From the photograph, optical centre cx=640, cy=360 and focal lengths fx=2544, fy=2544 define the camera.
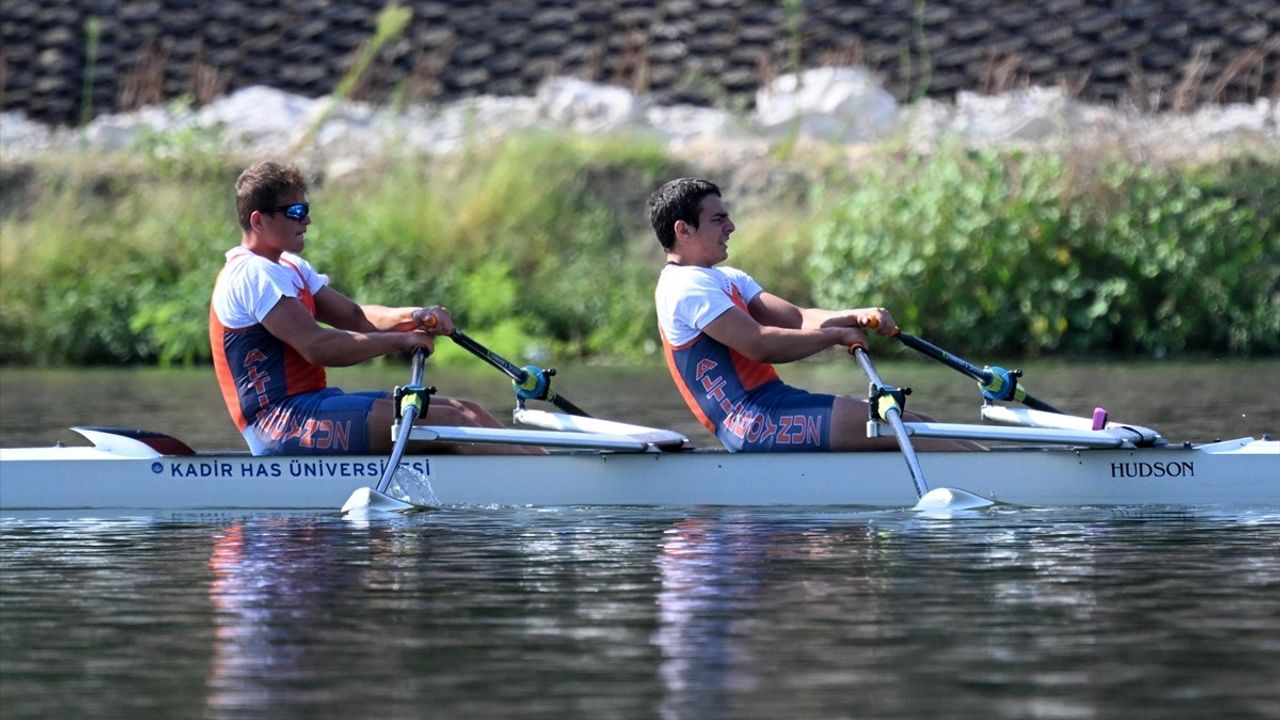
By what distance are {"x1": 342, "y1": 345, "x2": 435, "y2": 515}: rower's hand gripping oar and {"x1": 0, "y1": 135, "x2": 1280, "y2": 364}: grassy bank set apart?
38.6 feet

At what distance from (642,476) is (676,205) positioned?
123cm

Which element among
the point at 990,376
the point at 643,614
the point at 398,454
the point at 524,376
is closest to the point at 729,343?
the point at 524,376

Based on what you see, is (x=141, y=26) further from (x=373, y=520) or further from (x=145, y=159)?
(x=373, y=520)

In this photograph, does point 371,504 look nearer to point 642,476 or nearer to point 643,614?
point 642,476

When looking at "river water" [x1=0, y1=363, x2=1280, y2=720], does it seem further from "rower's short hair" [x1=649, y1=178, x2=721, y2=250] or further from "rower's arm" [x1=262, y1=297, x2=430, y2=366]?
"rower's short hair" [x1=649, y1=178, x2=721, y2=250]

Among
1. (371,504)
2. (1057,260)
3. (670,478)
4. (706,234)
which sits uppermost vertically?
(1057,260)

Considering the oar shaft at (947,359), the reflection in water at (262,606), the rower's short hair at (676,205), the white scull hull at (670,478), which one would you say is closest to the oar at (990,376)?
the oar shaft at (947,359)

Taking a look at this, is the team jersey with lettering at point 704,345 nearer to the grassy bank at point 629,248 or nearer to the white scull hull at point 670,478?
the white scull hull at point 670,478

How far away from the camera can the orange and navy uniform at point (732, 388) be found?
11.2 m

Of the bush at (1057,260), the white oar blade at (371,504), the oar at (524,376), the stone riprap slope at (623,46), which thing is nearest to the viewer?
the white oar blade at (371,504)

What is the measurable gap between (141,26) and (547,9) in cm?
472

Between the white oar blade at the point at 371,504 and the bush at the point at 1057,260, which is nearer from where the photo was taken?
the white oar blade at the point at 371,504

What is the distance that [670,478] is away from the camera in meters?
11.4

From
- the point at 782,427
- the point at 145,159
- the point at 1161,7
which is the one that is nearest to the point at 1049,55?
the point at 1161,7
